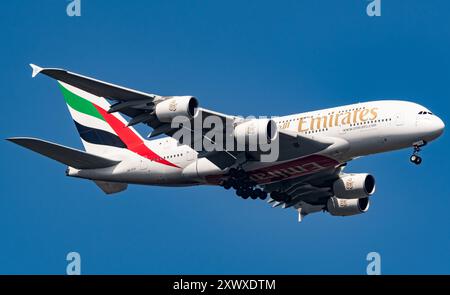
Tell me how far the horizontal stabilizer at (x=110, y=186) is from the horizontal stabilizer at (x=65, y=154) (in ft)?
4.66

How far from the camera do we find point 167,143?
56.1m

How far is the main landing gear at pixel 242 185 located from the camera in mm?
53875

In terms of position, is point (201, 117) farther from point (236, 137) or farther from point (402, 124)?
point (402, 124)

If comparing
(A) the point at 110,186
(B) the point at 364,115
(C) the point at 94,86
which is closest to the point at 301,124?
(B) the point at 364,115

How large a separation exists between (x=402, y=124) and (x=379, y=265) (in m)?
7.08

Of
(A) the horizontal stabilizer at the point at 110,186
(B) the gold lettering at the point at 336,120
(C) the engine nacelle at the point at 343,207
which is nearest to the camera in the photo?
(B) the gold lettering at the point at 336,120

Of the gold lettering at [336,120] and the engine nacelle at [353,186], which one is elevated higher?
the gold lettering at [336,120]

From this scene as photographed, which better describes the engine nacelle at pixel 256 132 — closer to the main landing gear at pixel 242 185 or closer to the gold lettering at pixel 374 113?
the main landing gear at pixel 242 185

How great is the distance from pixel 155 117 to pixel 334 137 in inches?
348

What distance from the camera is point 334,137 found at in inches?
2057

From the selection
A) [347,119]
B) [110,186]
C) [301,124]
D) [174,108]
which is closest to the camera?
[174,108]

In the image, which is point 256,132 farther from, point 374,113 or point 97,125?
point 97,125

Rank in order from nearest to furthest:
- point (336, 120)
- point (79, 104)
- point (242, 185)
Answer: point (336, 120) → point (242, 185) → point (79, 104)

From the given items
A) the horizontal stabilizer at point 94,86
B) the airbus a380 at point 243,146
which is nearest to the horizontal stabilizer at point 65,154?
the airbus a380 at point 243,146
